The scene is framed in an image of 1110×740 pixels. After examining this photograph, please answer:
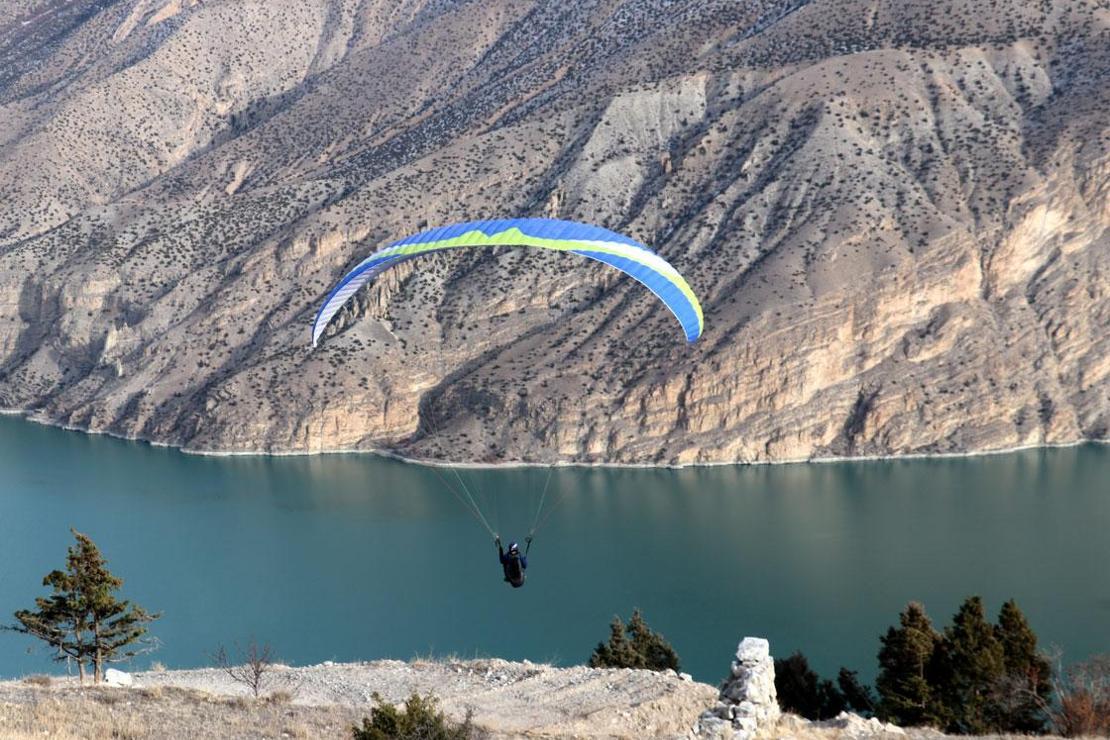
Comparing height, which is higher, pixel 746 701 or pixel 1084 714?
pixel 746 701

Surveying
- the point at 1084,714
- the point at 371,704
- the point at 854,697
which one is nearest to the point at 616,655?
the point at 854,697

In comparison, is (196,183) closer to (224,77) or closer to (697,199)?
(224,77)

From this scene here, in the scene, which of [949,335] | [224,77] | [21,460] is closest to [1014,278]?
[949,335]

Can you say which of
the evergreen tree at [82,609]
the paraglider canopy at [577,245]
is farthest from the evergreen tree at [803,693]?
the evergreen tree at [82,609]

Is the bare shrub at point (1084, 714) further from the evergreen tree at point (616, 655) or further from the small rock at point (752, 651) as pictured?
the evergreen tree at point (616, 655)

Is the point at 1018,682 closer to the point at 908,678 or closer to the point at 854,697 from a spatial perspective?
the point at 908,678

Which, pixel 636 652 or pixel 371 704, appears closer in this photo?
pixel 371 704
